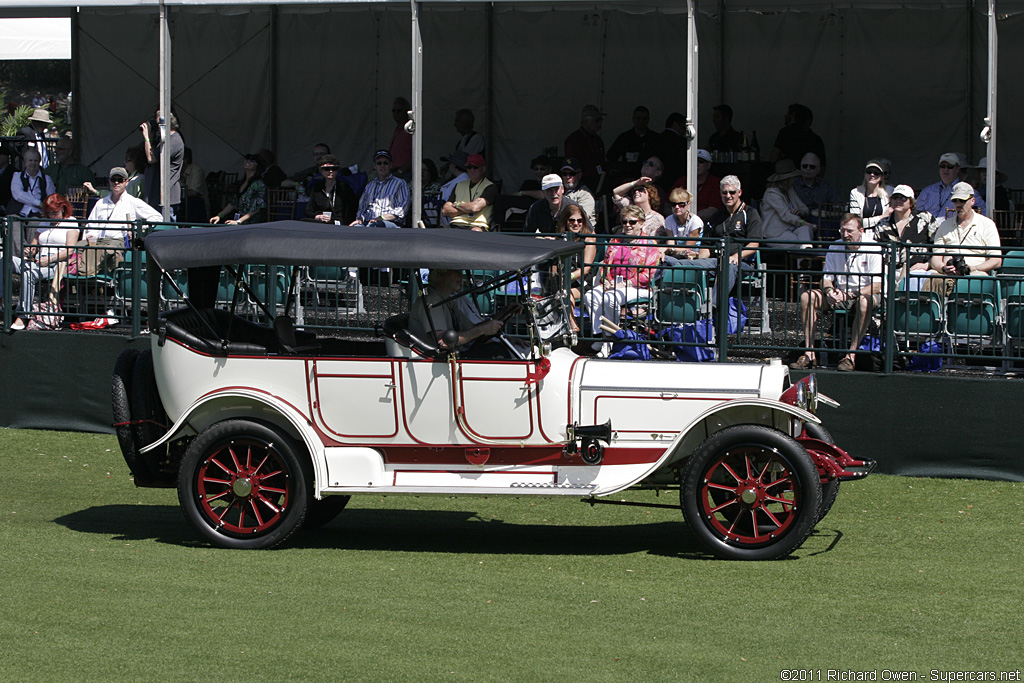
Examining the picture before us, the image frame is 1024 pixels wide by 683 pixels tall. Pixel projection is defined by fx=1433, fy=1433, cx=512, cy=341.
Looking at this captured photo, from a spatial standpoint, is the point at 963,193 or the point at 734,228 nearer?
the point at 963,193

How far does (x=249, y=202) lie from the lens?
56.9 feet

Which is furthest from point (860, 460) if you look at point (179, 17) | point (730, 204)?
point (179, 17)

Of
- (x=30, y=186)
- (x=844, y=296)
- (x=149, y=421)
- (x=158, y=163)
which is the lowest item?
(x=149, y=421)

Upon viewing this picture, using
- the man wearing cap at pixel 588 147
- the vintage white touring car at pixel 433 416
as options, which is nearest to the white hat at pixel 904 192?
the man wearing cap at pixel 588 147

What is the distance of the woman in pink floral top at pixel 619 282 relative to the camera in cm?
1214

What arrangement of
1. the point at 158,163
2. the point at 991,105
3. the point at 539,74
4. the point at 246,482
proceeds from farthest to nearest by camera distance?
the point at 539,74
the point at 158,163
the point at 991,105
the point at 246,482

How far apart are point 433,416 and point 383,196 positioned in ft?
26.1

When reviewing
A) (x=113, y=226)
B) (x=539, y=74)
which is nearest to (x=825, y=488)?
(x=113, y=226)

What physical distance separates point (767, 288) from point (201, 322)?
497 cm

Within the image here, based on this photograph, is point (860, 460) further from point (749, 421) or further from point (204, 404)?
point (204, 404)

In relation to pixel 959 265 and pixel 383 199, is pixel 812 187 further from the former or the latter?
pixel 383 199

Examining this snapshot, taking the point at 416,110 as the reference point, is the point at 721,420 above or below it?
below

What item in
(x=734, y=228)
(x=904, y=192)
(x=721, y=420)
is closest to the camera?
(x=721, y=420)

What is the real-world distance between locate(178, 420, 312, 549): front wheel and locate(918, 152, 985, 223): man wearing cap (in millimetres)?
8193
